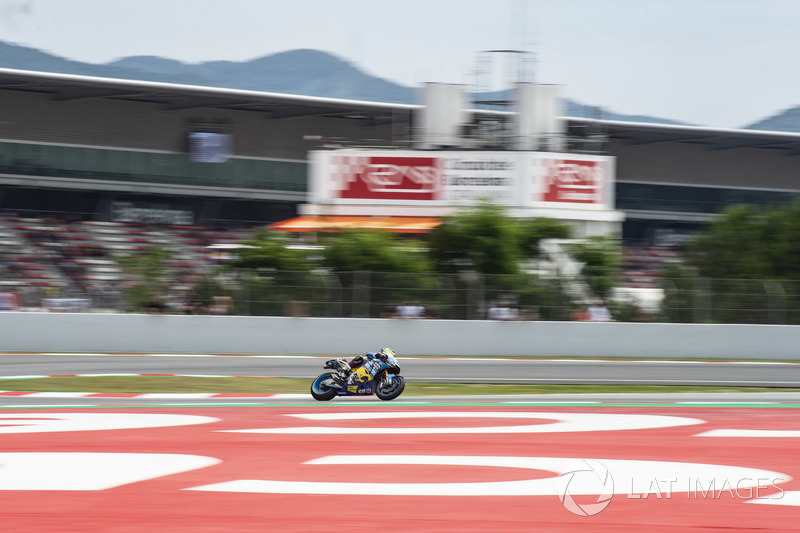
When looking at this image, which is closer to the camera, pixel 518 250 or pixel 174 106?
pixel 518 250

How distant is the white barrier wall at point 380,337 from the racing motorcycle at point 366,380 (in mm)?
10701

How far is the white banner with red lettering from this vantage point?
106 ft

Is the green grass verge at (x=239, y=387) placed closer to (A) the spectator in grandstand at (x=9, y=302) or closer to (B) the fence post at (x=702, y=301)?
(A) the spectator in grandstand at (x=9, y=302)

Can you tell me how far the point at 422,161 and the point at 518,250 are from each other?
764 cm

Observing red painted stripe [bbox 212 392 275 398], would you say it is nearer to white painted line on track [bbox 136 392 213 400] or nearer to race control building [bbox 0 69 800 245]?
white painted line on track [bbox 136 392 213 400]

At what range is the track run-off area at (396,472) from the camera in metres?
5.42

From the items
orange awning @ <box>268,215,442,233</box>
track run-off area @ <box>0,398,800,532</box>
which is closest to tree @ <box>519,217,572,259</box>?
orange awning @ <box>268,215,442,233</box>

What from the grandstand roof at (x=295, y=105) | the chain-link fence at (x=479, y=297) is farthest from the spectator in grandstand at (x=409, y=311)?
the grandstand roof at (x=295, y=105)

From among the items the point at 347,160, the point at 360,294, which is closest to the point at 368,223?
the point at 347,160

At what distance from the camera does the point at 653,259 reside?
143 ft

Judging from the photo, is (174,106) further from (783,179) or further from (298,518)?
(298,518)

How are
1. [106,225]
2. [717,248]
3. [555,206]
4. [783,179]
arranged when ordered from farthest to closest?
[783,179] → [106,225] → [555,206] → [717,248]

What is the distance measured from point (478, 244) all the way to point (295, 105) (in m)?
20.3

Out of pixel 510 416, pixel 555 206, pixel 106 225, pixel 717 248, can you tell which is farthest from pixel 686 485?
pixel 106 225
